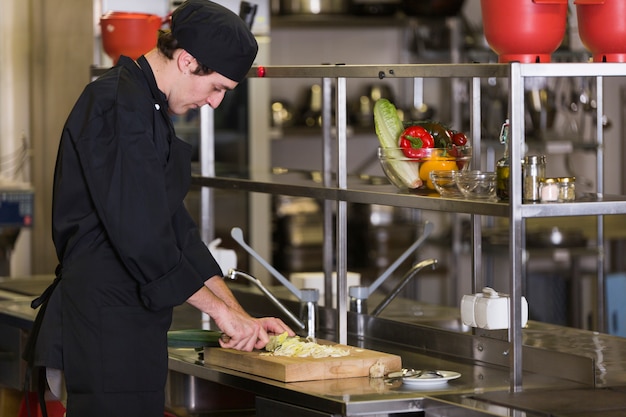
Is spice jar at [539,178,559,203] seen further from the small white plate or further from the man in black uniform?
the man in black uniform

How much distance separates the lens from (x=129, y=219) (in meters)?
2.41

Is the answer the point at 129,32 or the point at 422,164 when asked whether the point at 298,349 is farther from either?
the point at 129,32

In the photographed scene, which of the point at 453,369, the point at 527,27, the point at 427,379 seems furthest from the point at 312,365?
the point at 527,27

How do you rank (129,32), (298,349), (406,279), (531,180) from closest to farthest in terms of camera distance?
(531,180) < (298,349) < (406,279) < (129,32)

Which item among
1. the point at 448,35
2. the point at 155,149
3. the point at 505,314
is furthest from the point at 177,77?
the point at 448,35

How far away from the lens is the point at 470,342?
280 centimetres

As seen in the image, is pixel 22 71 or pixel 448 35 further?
pixel 448 35

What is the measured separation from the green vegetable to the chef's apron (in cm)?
55

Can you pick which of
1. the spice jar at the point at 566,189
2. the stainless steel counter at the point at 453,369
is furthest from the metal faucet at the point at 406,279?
the spice jar at the point at 566,189

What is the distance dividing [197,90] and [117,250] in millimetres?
Result: 392

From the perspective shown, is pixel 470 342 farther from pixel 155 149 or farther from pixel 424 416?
pixel 155 149

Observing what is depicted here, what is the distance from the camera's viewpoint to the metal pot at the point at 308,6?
21.4 ft

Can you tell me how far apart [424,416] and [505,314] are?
0.34 metres

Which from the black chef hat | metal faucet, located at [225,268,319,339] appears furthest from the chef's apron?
metal faucet, located at [225,268,319,339]
